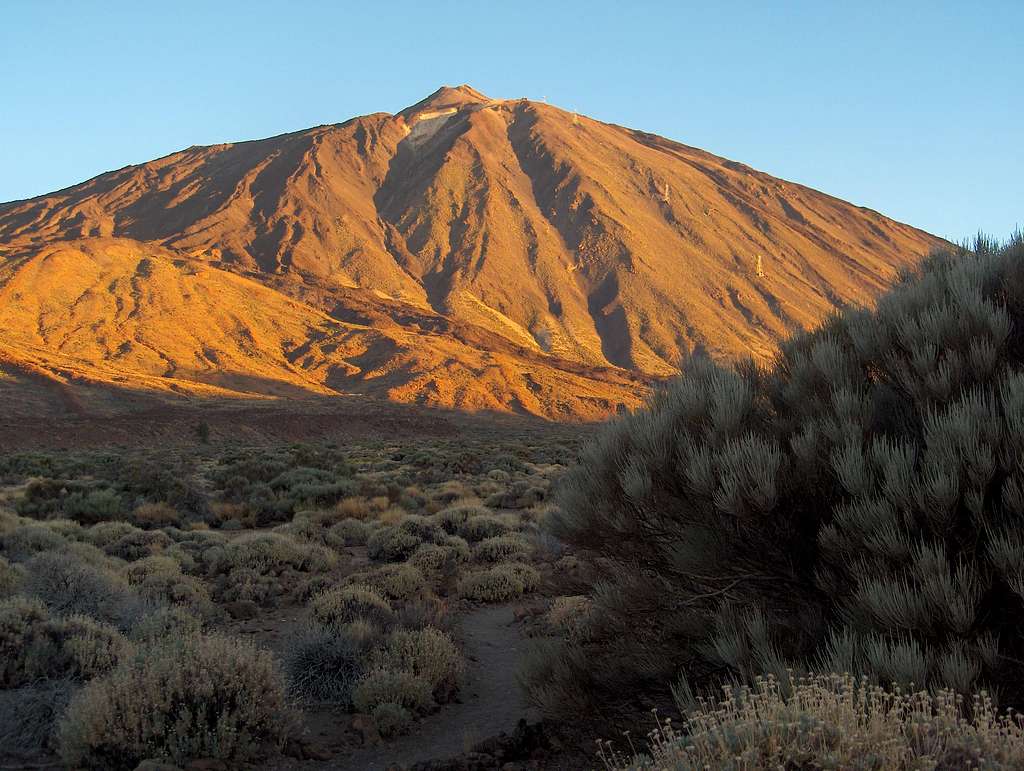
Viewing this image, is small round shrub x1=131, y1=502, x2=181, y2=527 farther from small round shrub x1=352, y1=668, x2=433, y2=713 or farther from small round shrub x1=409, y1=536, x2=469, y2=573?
small round shrub x1=352, y1=668, x2=433, y2=713

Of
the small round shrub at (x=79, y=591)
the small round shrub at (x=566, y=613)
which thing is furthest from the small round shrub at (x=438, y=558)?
the small round shrub at (x=79, y=591)

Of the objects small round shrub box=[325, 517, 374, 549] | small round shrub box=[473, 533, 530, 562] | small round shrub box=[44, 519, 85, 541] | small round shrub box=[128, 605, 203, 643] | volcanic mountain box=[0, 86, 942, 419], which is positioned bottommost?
small round shrub box=[325, 517, 374, 549]

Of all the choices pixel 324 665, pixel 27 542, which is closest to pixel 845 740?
pixel 324 665

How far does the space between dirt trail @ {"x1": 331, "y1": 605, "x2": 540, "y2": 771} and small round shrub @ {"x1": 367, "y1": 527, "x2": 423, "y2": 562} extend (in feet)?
12.8

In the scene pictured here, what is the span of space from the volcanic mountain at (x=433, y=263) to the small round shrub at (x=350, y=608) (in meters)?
53.8

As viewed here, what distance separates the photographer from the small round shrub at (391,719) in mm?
6543

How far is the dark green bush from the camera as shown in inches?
161

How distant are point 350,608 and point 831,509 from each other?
5.66 metres

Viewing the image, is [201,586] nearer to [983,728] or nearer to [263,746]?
[263,746]

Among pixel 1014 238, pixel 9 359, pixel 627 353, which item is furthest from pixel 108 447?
pixel 627 353

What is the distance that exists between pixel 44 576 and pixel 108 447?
117ft

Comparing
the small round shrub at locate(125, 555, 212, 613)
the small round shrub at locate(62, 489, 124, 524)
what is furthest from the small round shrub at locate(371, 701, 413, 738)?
the small round shrub at locate(62, 489, 124, 524)

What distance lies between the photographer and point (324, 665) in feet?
24.2

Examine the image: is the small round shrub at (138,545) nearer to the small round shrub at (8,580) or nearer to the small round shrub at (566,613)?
the small round shrub at (8,580)
